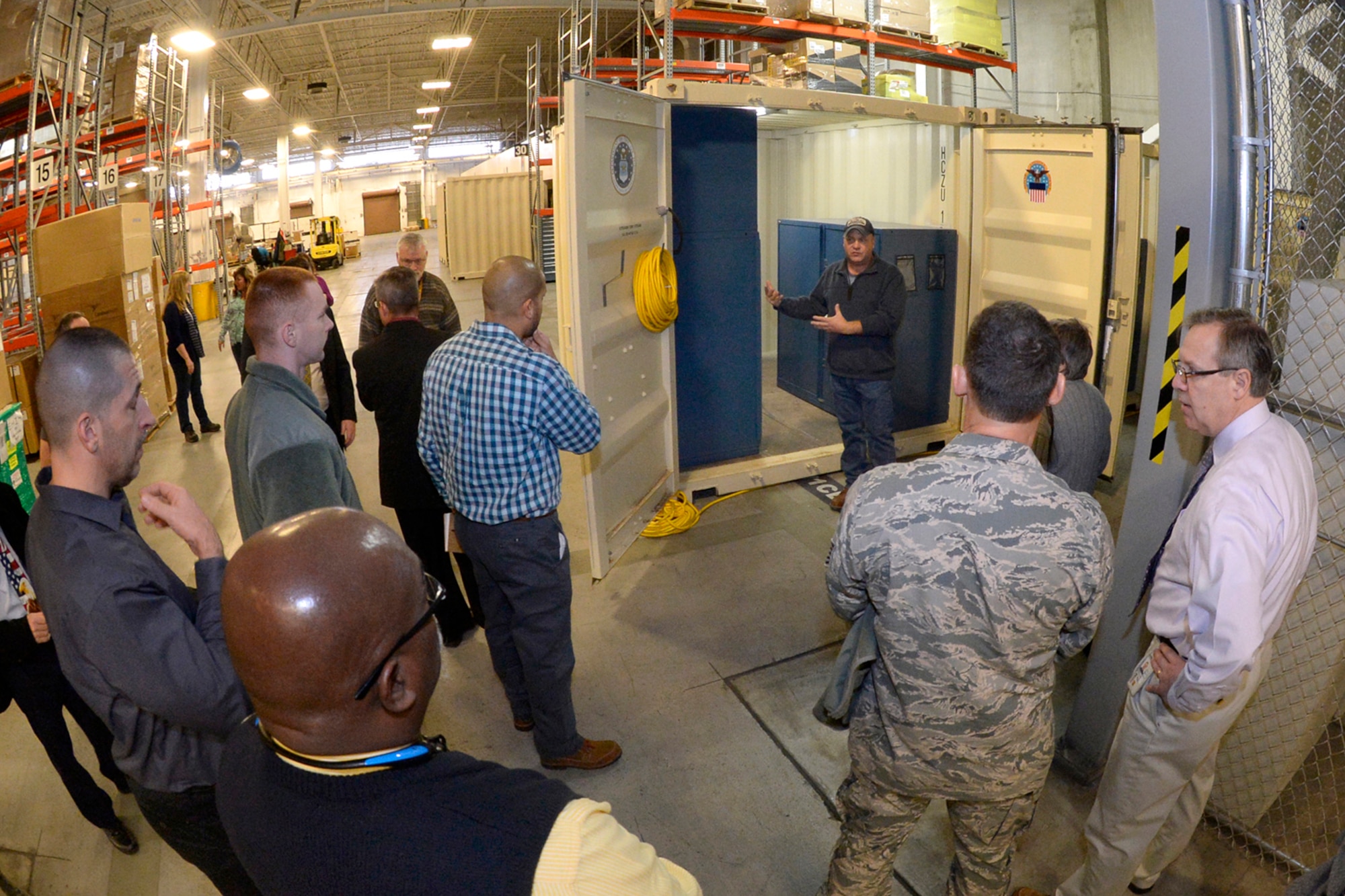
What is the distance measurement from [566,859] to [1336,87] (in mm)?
3839

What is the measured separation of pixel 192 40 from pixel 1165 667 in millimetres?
15596

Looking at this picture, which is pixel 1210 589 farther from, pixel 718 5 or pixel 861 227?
pixel 718 5

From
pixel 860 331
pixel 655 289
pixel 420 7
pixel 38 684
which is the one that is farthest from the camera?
pixel 420 7

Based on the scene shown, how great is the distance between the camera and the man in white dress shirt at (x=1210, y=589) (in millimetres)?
2162

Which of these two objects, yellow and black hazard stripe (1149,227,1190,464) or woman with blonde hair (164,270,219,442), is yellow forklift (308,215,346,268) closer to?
woman with blonde hair (164,270,219,442)

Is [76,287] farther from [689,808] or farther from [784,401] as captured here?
[689,808]

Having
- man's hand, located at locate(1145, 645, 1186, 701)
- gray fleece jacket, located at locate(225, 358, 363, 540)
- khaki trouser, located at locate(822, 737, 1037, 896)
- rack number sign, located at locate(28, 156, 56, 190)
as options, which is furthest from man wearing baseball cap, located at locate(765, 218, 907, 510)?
rack number sign, located at locate(28, 156, 56, 190)

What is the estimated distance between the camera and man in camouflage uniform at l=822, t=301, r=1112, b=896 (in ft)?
6.55

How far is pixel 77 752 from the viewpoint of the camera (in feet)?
12.8

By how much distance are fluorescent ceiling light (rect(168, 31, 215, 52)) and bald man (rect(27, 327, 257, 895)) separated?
13.7 metres

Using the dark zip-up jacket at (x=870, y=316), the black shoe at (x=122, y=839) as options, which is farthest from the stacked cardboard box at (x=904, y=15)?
the black shoe at (x=122, y=839)

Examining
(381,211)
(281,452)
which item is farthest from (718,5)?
(381,211)

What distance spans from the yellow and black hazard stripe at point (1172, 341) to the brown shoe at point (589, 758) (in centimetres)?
246

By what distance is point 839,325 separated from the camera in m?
5.64
